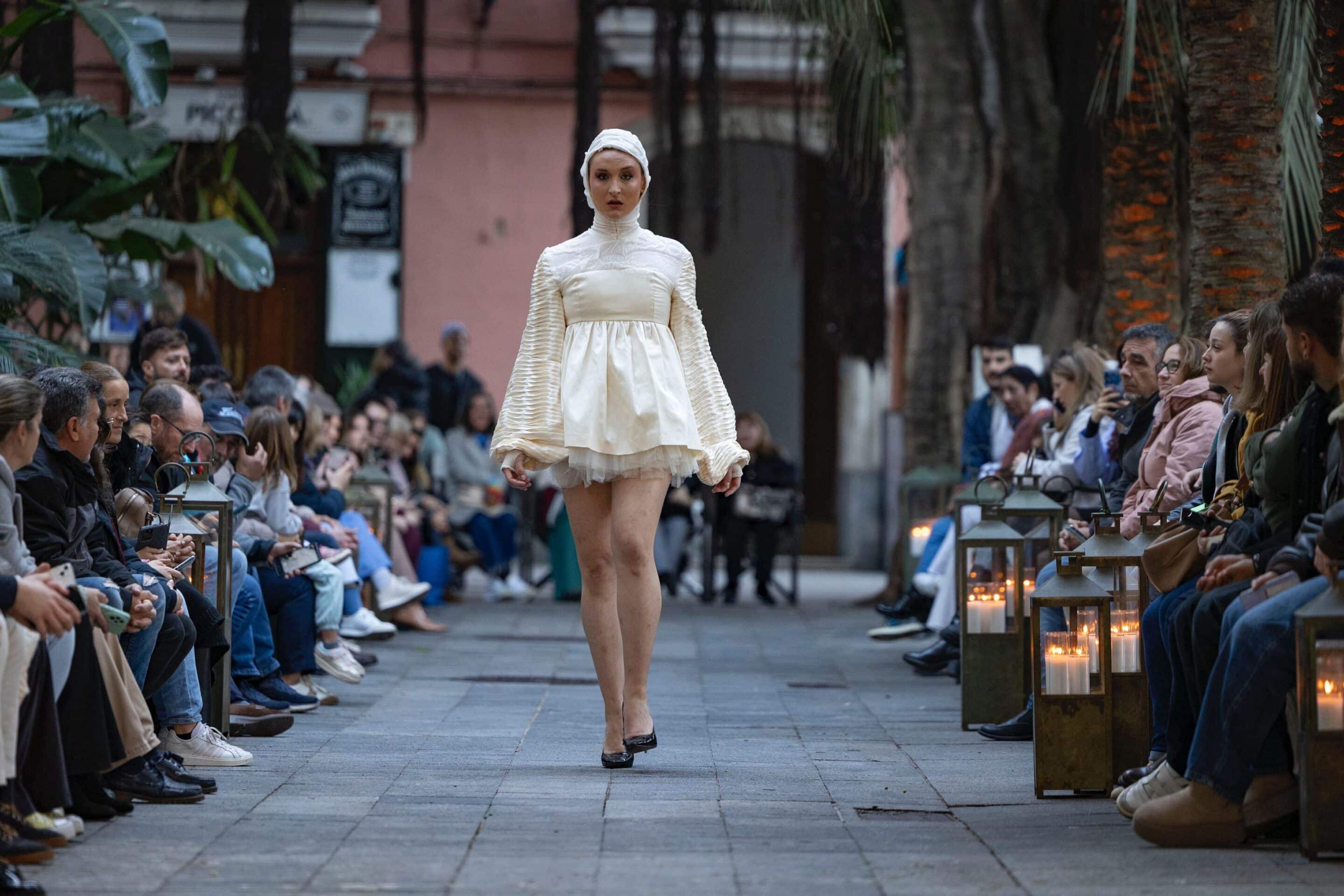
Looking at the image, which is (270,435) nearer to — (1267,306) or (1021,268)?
(1267,306)

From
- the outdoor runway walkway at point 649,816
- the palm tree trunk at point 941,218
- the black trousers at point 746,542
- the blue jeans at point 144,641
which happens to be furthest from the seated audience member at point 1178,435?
the black trousers at point 746,542

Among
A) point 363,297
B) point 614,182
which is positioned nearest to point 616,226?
point 614,182

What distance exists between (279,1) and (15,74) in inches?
Result: 87.5

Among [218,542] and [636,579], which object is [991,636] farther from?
[218,542]

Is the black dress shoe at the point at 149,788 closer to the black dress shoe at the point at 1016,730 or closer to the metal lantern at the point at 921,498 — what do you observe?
the black dress shoe at the point at 1016,730

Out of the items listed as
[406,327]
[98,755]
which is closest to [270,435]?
[98,755]

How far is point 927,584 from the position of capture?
37.6 ft

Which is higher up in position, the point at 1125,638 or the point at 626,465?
the point at 626,465

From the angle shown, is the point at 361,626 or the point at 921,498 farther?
the point at 921,498

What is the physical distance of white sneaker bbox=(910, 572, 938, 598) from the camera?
448 inches

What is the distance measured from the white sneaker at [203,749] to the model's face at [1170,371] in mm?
3829

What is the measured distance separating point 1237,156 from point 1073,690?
348cm

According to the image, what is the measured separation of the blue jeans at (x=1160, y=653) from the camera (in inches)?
235

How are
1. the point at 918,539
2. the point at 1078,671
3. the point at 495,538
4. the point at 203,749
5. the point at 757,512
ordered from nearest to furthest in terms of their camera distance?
the point at 1078,671 → the point at 203,749 → the point at 918,539 → the point at 495,538 → the point at 757,512
